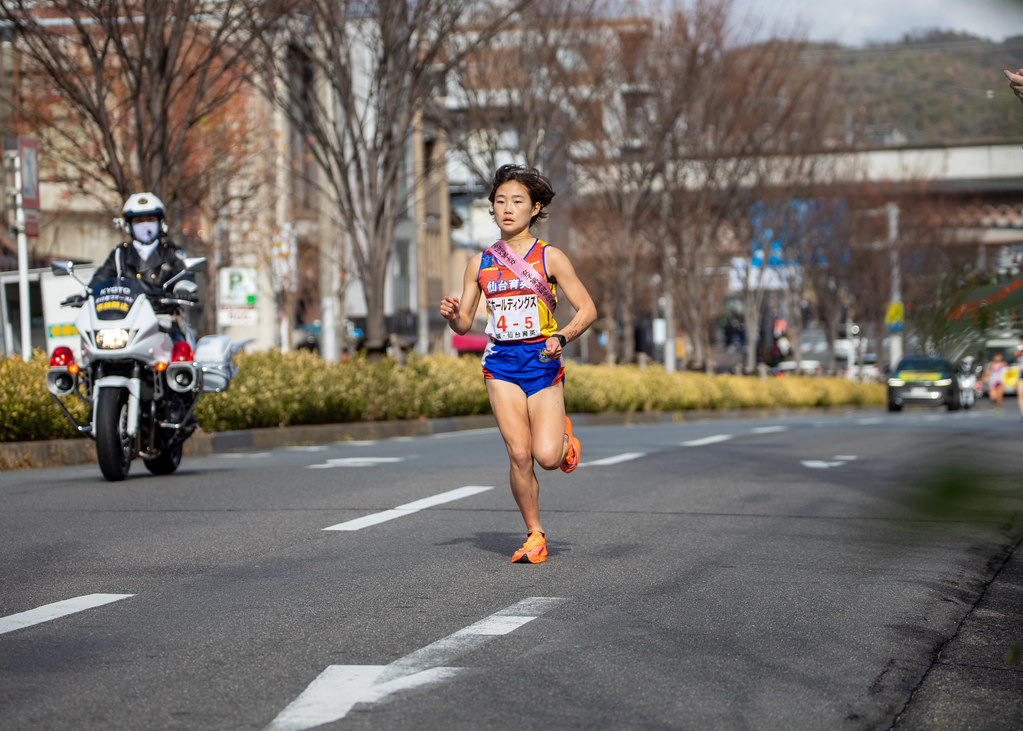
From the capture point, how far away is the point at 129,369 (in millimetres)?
10305

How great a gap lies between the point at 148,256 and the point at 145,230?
20cm

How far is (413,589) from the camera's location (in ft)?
19.0

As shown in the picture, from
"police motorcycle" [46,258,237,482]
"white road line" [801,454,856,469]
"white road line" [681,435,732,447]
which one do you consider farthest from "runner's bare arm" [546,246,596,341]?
"white road line" [681,435,732,447]

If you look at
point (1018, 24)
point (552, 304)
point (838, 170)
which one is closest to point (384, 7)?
point (552, 304)

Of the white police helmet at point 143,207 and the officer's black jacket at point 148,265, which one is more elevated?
the white police helmet at point 143,207

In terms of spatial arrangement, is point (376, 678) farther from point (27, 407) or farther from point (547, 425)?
point (27, 407)

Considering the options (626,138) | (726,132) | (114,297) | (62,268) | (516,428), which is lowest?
(516,428)

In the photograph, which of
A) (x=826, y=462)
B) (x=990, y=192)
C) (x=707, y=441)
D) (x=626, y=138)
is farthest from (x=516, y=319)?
(x=626, y=138)

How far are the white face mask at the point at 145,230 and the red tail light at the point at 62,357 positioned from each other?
3.32 feet

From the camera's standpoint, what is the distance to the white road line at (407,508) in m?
7.98

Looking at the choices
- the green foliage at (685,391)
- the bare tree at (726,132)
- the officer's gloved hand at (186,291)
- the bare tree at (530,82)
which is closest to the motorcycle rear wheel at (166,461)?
the officer's gloved hand at (186,291)

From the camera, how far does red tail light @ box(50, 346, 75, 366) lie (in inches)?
405

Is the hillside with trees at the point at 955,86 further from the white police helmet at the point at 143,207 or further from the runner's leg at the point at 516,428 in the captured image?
the white police helmet at the point at 143,207

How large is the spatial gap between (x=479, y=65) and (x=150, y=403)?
1750 cm
